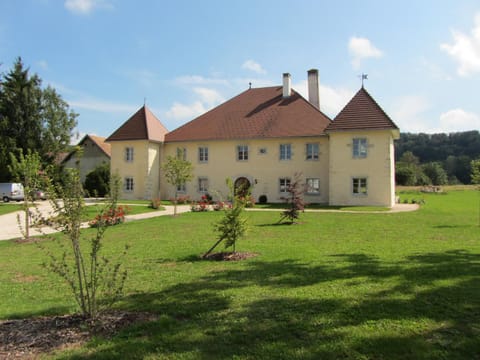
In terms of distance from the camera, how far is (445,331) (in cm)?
412

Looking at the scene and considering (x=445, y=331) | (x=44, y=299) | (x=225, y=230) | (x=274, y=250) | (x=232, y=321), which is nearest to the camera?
(x=445, y=331)

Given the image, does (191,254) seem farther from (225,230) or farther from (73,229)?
(73,229)

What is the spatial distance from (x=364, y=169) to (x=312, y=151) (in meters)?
4.64

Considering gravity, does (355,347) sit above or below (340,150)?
below

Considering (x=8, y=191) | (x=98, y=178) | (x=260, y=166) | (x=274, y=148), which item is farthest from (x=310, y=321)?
(x=8, y=191)

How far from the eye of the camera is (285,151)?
30.1 metres

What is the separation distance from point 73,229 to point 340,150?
77.7 ft

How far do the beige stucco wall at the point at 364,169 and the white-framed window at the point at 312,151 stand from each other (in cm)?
256

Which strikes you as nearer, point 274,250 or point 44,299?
point 44,299

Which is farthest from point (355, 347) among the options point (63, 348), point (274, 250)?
point (274, 250)

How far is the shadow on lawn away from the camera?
378cm

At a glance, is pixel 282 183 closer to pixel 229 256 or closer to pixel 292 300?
pixel 229 256

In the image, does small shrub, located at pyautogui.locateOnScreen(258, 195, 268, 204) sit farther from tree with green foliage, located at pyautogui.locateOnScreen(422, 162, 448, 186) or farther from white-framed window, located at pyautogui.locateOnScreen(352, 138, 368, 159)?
tree with green foliage, located at pyautogui.locateOnScreen(422, 162, 448, 186)

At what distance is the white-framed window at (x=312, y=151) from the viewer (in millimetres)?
29156
